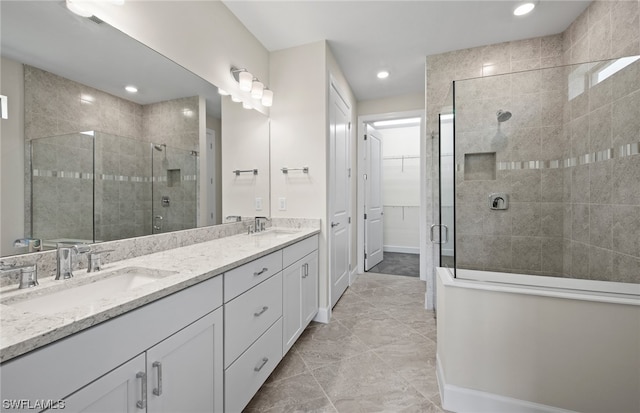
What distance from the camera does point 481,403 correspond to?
140 centimetres

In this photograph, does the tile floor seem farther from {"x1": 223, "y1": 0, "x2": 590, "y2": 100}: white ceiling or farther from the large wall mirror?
{"x1": 223, "y1": 0, "x2": 590, "y2": 100}: white ceiling

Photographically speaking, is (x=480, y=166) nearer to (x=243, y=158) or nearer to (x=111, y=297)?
(x=243, y=158)

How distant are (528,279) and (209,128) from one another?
7.76 ft

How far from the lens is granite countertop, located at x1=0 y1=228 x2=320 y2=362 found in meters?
0.60

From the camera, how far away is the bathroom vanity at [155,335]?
2.01ft

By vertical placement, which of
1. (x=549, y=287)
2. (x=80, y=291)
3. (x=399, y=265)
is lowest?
(x=399, y=265)

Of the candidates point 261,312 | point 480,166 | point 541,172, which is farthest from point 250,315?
point 541,172

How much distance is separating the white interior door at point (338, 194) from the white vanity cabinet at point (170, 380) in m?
1.60

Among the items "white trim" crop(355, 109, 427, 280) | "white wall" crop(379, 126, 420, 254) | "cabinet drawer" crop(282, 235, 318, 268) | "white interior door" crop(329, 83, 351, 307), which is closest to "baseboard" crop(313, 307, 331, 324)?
"white interior door" crop(329, 83, 351, 307)

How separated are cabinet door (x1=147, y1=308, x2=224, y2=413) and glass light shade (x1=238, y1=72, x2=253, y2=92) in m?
1.85

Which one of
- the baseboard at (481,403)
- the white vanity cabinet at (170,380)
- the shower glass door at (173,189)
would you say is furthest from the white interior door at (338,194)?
the white vanity cabinet at (170,380)

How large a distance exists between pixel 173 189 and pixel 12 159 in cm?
73

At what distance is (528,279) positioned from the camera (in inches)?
59.0

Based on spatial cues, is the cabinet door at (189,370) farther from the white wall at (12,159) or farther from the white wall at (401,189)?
the white wall at (401,189)
